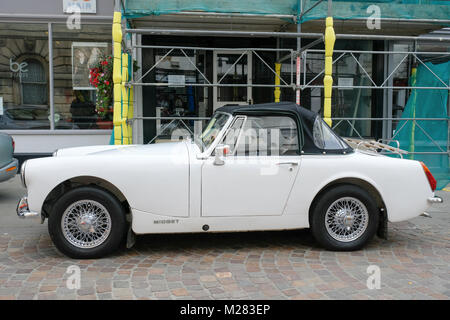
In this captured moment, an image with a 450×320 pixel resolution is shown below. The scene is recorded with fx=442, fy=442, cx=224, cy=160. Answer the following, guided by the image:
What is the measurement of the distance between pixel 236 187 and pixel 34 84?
7.56m

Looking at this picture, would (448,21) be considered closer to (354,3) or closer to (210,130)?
(354,3)

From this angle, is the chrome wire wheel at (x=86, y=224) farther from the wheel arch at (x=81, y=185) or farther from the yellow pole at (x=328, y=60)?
the yellow pole at (x=328, y=60)

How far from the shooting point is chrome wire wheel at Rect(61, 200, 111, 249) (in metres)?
4.44

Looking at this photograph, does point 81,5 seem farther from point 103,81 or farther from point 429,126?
point 429,126

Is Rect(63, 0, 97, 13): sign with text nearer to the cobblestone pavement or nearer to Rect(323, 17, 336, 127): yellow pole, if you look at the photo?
Rect(323, 17, 336, 127): yellow pole

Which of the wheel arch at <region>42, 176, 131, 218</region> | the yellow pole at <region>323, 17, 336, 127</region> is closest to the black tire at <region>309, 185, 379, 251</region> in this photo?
the wheel arch at <region>42, 176, 131, 218</region>

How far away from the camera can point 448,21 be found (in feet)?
29.7

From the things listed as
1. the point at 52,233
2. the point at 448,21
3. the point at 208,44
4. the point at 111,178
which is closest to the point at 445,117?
the point at 448,21

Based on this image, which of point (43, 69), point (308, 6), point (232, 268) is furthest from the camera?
point (43, 69)

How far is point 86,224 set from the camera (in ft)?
14.5

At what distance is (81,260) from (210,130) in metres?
2.04

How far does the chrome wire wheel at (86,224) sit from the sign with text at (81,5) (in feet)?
22.2

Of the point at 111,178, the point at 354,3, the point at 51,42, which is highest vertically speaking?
the point at 354,3

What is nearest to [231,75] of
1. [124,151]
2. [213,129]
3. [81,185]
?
[213,129]
